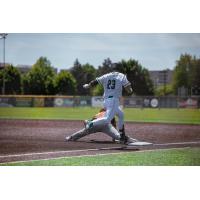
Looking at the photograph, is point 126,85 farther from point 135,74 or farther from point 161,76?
point 161,76

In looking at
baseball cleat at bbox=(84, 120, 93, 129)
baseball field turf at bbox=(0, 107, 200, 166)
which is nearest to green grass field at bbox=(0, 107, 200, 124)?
baseball field turf at bbox=(0, 107, 200, 166)

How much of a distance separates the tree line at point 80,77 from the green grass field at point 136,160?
1279 millimetres

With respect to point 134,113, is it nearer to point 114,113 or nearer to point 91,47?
point 114,113

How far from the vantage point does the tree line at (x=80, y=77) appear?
367 inches

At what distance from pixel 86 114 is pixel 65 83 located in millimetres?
652

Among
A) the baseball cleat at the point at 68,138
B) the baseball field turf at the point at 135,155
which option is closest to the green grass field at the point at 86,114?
the baseball field turf at the point at 135,155

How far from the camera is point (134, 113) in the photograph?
10.2 metres

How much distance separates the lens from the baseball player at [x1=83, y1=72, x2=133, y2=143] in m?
9.30

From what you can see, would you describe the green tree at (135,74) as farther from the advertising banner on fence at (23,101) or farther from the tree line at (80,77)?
the advertising banner on fence at (23,101)

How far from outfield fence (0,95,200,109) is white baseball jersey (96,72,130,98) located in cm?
20

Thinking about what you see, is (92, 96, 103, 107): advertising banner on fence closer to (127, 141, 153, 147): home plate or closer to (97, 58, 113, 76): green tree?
(97, 58, 113, 76): green tree

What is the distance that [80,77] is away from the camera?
373 inches
